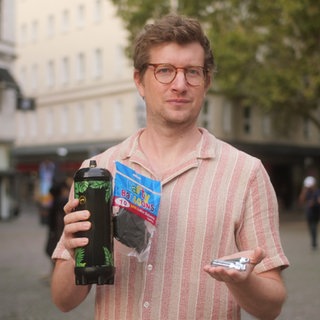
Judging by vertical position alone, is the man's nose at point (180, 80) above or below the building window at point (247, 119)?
above

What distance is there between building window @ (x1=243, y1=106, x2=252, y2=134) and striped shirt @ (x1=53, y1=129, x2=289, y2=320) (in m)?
43.2

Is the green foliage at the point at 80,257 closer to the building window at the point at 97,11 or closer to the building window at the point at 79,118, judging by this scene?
the building window at the point at 97,11

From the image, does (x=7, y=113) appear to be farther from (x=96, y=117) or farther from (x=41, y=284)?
(x=41, y=284)

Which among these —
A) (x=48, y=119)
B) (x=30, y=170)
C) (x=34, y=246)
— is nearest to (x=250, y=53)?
(x=34, y=246)

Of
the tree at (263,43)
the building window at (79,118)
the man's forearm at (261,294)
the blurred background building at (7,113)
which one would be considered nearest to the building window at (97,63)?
the building window at (79,118)

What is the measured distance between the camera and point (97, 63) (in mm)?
46812

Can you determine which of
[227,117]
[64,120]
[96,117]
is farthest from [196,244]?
[64,120]

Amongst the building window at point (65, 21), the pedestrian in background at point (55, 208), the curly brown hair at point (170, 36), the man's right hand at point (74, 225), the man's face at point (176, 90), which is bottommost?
the pedestrian in background at point (55, 208)

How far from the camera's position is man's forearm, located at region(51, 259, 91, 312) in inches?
93.5

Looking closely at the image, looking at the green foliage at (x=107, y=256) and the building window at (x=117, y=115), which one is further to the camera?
the building window at (x=117, y=115)

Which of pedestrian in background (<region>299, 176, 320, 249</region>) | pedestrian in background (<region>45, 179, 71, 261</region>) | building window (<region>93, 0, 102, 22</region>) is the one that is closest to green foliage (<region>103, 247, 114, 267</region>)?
pedestrian in background (<region>45, 179, 71, 261</region>)

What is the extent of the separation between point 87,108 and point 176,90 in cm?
4511

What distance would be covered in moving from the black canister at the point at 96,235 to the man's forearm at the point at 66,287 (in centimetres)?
23

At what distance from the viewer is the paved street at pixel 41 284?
9.03 meters
